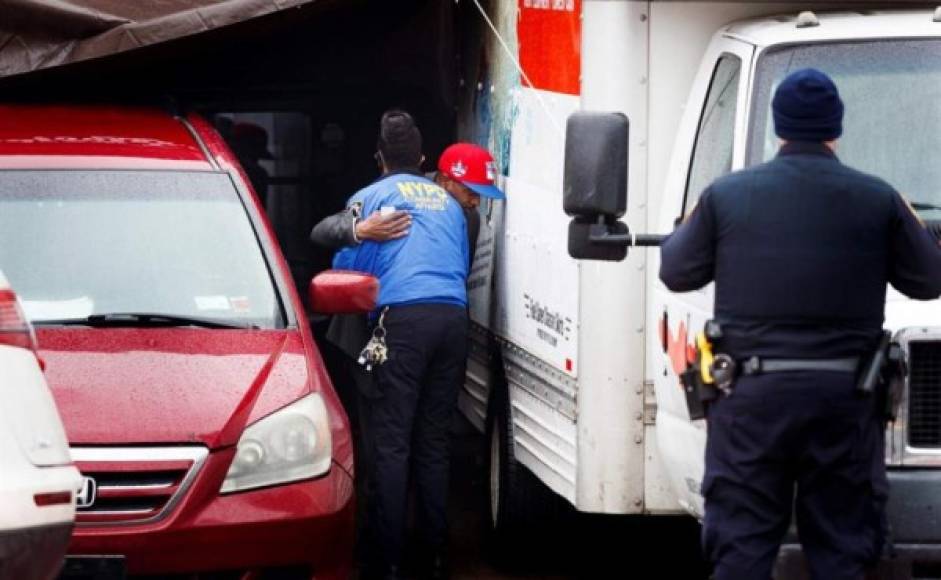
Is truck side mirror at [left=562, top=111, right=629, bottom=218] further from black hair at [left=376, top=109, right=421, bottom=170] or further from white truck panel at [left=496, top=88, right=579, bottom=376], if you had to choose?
black hair at [left=376, top=109, right=421, bottom=170]

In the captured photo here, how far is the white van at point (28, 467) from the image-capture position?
517 centimetres

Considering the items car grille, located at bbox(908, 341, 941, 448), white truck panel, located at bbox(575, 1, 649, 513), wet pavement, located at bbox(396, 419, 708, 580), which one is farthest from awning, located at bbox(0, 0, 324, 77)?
car grille, located at bbox(908, 341, 941, 448)

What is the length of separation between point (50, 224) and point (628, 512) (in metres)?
2.38

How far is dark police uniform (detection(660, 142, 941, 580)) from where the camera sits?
579 centimetres

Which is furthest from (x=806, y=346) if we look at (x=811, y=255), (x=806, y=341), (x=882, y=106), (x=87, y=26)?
(x=87, y=26)

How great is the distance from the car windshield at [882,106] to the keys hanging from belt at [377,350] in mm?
2281

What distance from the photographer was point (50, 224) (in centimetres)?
770

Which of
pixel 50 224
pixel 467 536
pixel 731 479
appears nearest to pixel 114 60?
pixel 50 224

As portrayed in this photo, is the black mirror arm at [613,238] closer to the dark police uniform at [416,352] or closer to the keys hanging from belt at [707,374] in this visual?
the keys hanging from belt at [707,374]

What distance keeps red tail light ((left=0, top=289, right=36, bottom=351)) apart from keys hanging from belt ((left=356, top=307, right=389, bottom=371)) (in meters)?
3.06

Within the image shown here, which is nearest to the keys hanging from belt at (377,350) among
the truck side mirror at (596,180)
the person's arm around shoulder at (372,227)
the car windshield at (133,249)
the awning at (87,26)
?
the person's arm around shoulder at (372,227)

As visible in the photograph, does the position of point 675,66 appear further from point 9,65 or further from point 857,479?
point 9,65

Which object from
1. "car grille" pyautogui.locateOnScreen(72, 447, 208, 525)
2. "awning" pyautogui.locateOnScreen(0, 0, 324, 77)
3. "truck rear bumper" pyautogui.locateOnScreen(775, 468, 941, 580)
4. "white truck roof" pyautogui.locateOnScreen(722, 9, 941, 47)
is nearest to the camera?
"truck rear bumper" pyautogui.locateOnScreen(775, 468, 941, 580)

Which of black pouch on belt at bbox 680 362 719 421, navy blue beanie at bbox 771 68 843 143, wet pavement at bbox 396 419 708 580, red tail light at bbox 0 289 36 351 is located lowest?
wet pavement at bbox 396 419 708 580
